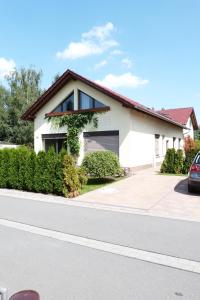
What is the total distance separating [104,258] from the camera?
4.72 metres

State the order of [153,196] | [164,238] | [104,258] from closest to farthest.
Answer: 1. [104,258]
2. [164,238]
3. [153,196]

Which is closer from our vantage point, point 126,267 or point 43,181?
point 126,267

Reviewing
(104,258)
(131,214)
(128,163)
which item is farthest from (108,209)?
(128,163)

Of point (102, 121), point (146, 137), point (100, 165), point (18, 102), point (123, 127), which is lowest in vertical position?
point (100, 165)

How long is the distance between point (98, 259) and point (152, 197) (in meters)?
Result: 5.92

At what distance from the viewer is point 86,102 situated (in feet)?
59.1

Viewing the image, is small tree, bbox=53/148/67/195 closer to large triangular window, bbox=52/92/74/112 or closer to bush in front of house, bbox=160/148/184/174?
bush in front of house, bbox=160/148/184/174

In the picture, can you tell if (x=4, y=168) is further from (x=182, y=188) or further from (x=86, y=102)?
(x=182, y=188)

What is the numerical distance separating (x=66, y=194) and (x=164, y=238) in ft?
18.4

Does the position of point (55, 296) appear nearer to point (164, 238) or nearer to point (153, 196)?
point (164, 238)

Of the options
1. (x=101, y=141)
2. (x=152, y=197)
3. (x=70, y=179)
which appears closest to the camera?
(x=152, y=197)

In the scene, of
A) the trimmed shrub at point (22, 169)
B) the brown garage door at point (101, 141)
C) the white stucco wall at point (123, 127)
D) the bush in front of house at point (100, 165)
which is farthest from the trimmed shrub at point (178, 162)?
the trimmed shrub at point (22, 169)

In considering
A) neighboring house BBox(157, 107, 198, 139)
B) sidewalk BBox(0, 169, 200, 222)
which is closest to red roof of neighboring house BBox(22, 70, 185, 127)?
sidewalk BBox(0, 169, 200, 222)

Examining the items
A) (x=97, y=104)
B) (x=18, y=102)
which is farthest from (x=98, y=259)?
(x=18, y=102)
